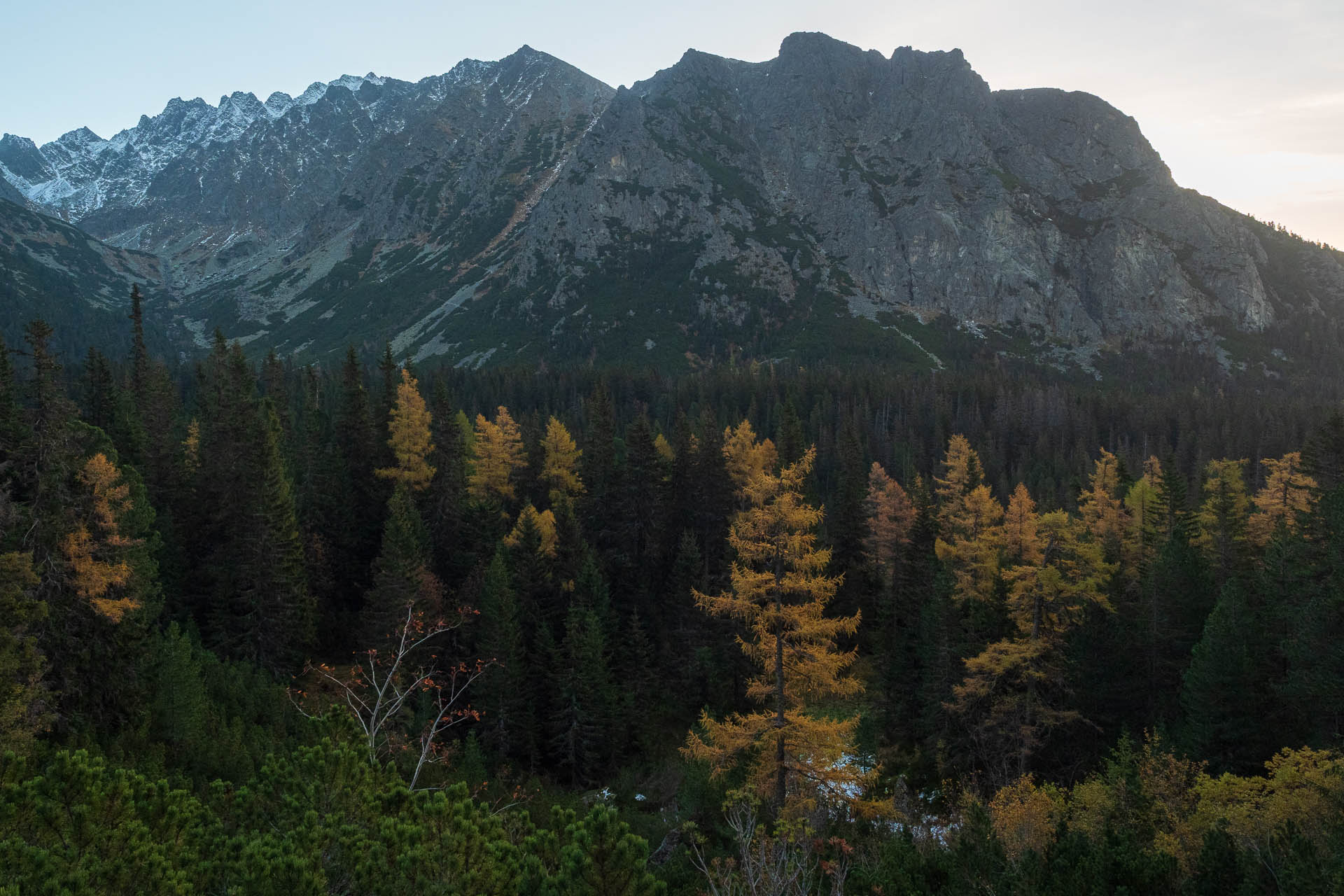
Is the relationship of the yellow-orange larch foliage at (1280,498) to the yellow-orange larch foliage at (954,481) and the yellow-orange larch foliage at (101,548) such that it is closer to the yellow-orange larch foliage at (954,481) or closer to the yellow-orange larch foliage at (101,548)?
the yellow-orange larch foliage at (954,481)

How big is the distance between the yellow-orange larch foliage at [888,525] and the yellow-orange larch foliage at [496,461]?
25.3 metres

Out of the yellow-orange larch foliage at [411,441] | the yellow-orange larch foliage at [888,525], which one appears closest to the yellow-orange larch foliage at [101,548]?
the yellow-orange larch foliage at [411,441]

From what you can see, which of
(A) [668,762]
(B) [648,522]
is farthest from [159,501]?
(A) [668,762]

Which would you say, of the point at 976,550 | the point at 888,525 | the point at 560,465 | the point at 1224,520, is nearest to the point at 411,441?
the point at 560,465

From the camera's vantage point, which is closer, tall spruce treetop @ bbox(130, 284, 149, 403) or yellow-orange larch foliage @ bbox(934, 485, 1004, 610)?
yellow-orange larch foliage @ bbox(934, 485, 1004, 610)

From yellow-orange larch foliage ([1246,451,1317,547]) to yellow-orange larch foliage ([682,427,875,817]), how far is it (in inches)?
1218

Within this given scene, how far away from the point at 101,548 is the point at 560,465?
29.4m

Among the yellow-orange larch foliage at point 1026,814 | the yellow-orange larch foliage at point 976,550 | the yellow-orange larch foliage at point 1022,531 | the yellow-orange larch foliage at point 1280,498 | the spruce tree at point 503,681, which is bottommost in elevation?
the spruce tree at point 503,681

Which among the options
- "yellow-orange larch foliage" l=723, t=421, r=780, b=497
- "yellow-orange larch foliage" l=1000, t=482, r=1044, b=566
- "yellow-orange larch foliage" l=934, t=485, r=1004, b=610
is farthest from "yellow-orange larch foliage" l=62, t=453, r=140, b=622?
"yellow-orange larch foliage" l=934, t=485, r=1004, b=610

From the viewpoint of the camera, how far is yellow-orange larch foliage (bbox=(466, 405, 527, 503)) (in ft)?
155

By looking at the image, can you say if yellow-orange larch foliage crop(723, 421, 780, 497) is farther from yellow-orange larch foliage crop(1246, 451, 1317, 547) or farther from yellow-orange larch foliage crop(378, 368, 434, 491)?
yellow-orange larch foliage crop(1246, 451, 1317, 547)

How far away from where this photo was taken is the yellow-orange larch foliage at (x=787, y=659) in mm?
19922

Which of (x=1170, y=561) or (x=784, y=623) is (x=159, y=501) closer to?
(x=784, y=623)

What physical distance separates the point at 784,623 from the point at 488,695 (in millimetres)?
19907
